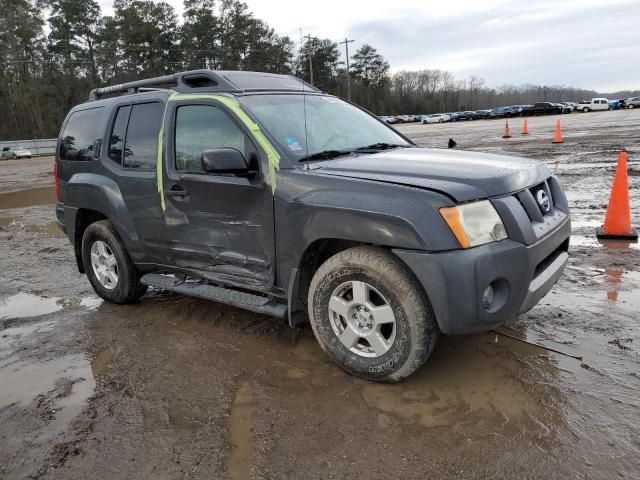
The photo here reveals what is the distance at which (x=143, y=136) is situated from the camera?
458 centimetres

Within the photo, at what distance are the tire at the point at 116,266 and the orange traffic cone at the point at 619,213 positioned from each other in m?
5.34

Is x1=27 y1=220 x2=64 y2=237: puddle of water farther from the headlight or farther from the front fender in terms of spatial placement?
the headlight

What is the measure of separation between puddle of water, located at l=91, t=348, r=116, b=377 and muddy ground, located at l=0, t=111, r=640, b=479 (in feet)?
0.06

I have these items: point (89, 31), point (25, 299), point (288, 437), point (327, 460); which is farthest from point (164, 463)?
point (89, 31)

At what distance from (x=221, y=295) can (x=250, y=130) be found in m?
1.28

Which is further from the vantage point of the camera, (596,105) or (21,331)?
(596,105)

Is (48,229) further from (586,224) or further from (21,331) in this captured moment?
(586,224)

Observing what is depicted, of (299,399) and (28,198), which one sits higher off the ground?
(28,198)

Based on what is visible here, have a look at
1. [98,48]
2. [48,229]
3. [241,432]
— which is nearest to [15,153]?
[98,48]

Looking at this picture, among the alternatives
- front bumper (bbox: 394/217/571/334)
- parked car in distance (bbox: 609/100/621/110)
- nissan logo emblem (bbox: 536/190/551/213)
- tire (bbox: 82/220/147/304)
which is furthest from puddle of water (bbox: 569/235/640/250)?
parked car in distance (bbox: 609/100/621/110)

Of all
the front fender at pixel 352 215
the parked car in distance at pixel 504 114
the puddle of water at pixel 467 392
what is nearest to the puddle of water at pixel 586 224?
the puddle of water at pixel 467 392

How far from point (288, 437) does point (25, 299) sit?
409cm

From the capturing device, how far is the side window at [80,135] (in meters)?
5.12

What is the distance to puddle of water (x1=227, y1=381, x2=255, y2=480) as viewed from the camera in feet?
8.62
